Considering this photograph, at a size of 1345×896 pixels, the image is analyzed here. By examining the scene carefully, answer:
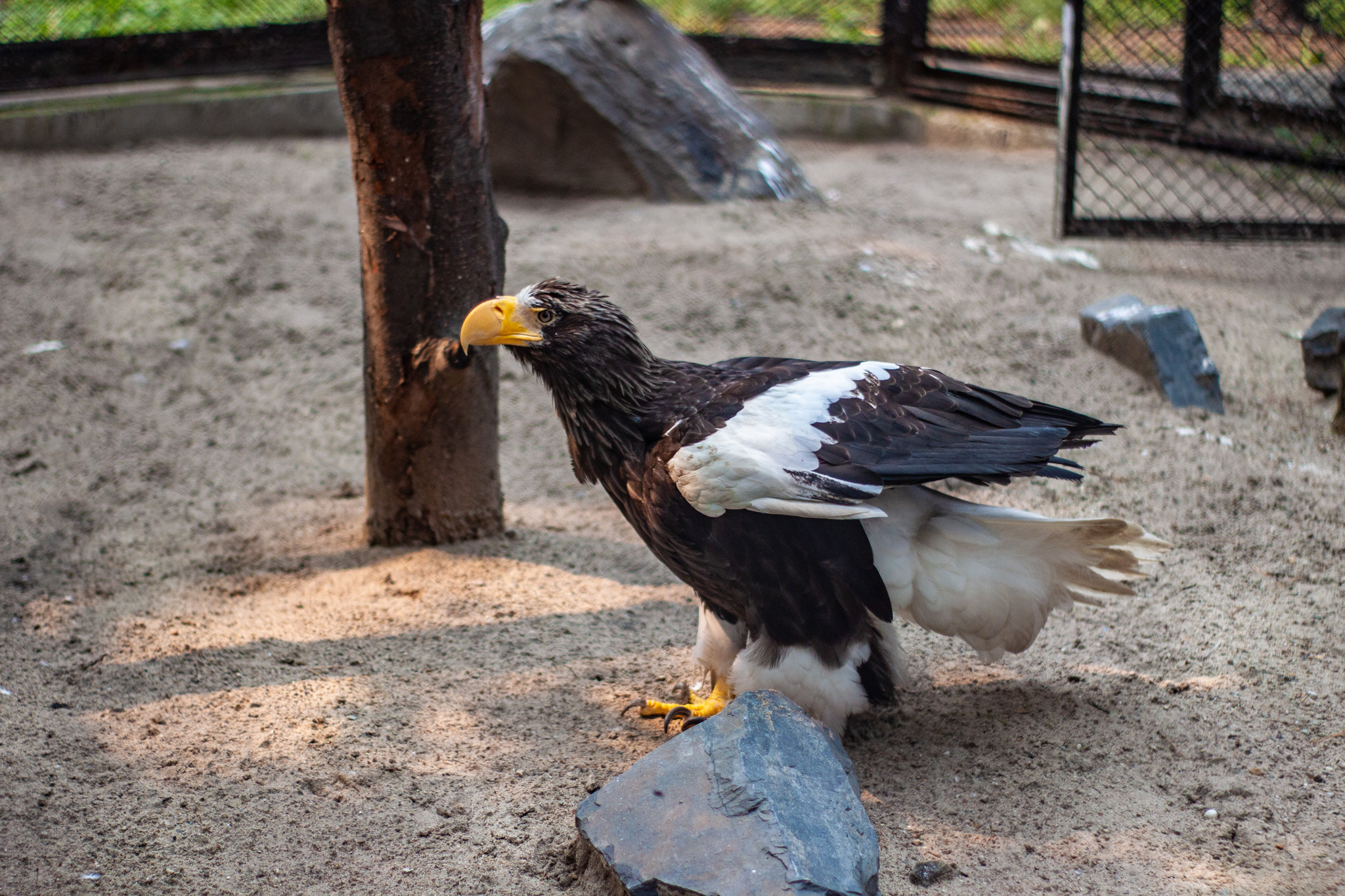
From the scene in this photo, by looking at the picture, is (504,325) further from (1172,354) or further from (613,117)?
(613,117)

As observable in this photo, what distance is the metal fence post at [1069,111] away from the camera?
498cm

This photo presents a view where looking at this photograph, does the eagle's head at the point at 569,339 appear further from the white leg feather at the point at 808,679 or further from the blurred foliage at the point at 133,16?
the blurred foliage at the point at 133,16

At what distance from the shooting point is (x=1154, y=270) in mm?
5266

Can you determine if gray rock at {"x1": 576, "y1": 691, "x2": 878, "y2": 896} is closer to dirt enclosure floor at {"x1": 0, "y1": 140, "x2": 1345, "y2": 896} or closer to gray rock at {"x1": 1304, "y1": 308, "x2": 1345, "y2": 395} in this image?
dirt enclosure floor at {"x1": 0, "y1": 140, "x2": 1345, "y2": 896}

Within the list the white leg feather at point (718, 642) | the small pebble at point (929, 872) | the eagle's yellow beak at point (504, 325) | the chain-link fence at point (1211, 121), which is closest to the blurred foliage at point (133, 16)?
the chain-link fence at point (1211, 121)

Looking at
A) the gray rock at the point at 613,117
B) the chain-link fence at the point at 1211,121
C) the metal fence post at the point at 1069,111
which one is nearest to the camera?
the metal fence post at the point at 1069,111

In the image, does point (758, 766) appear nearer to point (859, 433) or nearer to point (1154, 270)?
point (859, 433)

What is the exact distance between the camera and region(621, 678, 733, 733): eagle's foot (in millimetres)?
2633

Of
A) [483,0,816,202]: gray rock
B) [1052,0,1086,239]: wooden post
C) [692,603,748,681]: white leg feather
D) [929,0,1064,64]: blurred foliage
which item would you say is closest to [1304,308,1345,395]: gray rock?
[1052,0,1086,239]: wooden post

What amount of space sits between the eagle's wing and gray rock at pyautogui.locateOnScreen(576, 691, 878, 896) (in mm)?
455

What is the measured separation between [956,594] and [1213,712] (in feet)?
2.37

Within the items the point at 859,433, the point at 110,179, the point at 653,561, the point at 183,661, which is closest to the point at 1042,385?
the point at 653,561

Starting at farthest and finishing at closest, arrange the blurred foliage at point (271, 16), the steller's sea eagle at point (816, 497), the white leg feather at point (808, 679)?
the blurred foliage at point (271, 16) < the white leg feather at point (808, 679) < the steller's sea eagle at point (816, 497)

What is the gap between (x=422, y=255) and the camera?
3.18 m
